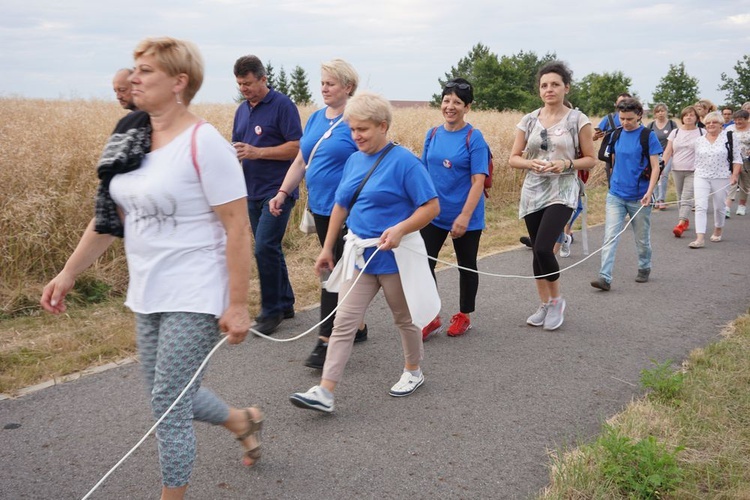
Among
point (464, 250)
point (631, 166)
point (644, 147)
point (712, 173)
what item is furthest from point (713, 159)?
point (464, 250)

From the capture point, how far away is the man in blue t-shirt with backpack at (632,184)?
6.87 meters

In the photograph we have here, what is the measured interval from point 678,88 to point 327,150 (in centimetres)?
5025

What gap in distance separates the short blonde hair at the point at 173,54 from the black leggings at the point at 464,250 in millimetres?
2963

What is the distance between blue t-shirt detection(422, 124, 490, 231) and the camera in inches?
201

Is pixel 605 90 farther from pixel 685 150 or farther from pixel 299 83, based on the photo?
pixel 685 150

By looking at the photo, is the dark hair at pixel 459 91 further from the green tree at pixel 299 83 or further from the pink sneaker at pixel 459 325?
the green tree at pixel 299 83

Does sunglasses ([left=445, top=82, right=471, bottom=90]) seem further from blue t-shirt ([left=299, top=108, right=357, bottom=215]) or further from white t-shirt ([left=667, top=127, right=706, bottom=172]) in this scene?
white t-shirt ([left=667, top=127, right=706, bottom=172])

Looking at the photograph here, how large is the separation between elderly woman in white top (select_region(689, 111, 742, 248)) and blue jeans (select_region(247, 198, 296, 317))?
6.29 meters

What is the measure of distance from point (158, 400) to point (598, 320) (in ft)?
13.9

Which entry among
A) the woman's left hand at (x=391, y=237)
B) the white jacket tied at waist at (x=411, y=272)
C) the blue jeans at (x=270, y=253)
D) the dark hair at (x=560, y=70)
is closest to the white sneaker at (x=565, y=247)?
the dark hair at (x=560, y=70)

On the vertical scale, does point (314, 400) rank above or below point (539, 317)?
above

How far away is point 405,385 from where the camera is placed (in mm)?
4211

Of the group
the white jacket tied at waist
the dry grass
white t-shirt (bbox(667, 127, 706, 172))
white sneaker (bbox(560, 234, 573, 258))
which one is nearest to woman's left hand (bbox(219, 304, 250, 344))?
the white jacket tied at waist

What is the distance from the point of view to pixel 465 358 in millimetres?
4898
